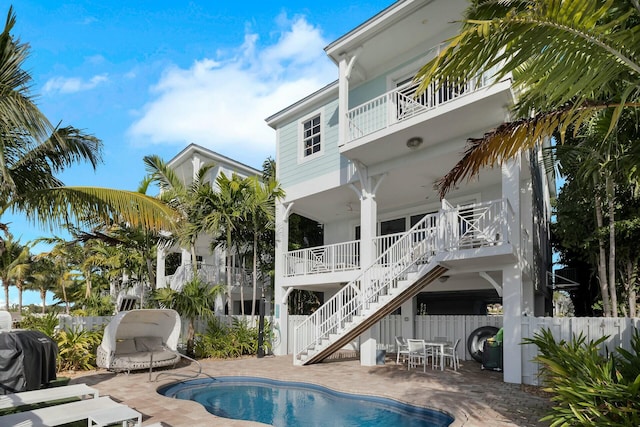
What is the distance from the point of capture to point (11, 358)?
7.02 m

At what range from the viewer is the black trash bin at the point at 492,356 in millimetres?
11078

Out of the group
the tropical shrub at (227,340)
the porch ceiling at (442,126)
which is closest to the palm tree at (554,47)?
the porch ceiling at (442,126)

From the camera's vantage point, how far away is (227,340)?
14039 mm

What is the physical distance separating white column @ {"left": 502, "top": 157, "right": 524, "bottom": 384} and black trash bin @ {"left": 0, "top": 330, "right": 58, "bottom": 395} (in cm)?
936

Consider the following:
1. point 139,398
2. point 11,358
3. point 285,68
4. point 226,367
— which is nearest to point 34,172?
point 11,358

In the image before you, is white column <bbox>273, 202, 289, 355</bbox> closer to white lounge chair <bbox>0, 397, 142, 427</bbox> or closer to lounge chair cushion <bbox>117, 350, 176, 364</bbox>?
lounge chair cushion <bbox>117, 350, 176, 364</bbox>

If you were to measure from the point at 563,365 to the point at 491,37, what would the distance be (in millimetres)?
5088

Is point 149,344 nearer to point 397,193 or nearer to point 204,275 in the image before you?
point 204,275

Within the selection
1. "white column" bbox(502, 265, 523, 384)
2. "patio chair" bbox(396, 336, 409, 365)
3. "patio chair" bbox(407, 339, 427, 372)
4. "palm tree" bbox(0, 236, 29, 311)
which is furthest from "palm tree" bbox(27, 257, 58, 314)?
"white column" bbox(502, 265, 523, 384)

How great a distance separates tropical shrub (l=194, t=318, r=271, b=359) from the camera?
13719mm

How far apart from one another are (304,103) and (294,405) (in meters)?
10.5

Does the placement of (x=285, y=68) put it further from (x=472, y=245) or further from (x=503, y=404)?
(x=503, y=404)

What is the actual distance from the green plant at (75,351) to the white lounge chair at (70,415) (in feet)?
19.3

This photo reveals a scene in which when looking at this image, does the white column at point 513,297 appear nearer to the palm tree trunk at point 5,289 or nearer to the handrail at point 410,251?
the handrail at point 410,251
